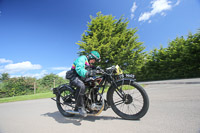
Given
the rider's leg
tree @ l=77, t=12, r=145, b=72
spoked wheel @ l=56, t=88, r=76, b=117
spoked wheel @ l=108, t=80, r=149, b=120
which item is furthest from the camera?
tree @ l=77, t=12, r=145, b=72

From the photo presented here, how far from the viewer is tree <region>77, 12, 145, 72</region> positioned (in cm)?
1249

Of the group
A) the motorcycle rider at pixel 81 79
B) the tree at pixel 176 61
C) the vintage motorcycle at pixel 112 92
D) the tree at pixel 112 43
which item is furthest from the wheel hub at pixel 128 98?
the tree at pixel 176 61

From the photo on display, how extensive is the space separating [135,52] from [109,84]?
1276cm

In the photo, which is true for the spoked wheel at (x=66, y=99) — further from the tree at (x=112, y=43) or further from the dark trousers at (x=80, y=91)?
the tree at (x=112, y=43)

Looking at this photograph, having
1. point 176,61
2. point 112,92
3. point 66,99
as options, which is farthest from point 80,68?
point 176,61

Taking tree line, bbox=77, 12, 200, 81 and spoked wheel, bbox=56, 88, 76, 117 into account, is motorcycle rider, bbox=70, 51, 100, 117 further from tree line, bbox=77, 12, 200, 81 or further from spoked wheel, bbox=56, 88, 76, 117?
tree line, bbox=77, 12, 200, 81

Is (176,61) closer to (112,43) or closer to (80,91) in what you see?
(112,43)

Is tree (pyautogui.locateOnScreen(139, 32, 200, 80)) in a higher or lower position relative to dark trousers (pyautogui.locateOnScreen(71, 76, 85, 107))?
higher

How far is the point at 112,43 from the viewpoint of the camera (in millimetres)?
13023

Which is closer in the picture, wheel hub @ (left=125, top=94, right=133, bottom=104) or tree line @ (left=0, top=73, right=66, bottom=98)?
wheel hub @ (left=125, top=94, right=133, bottom=104)

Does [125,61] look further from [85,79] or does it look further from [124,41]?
[85,79]

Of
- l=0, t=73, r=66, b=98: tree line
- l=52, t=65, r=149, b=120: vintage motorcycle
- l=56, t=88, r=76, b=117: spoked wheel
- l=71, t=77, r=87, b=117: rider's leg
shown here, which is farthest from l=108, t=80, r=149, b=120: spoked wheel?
l=0, t=73, r=66, b=98: tree line

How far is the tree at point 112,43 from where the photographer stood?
12492 mm

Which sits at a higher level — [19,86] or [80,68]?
[80,68]
